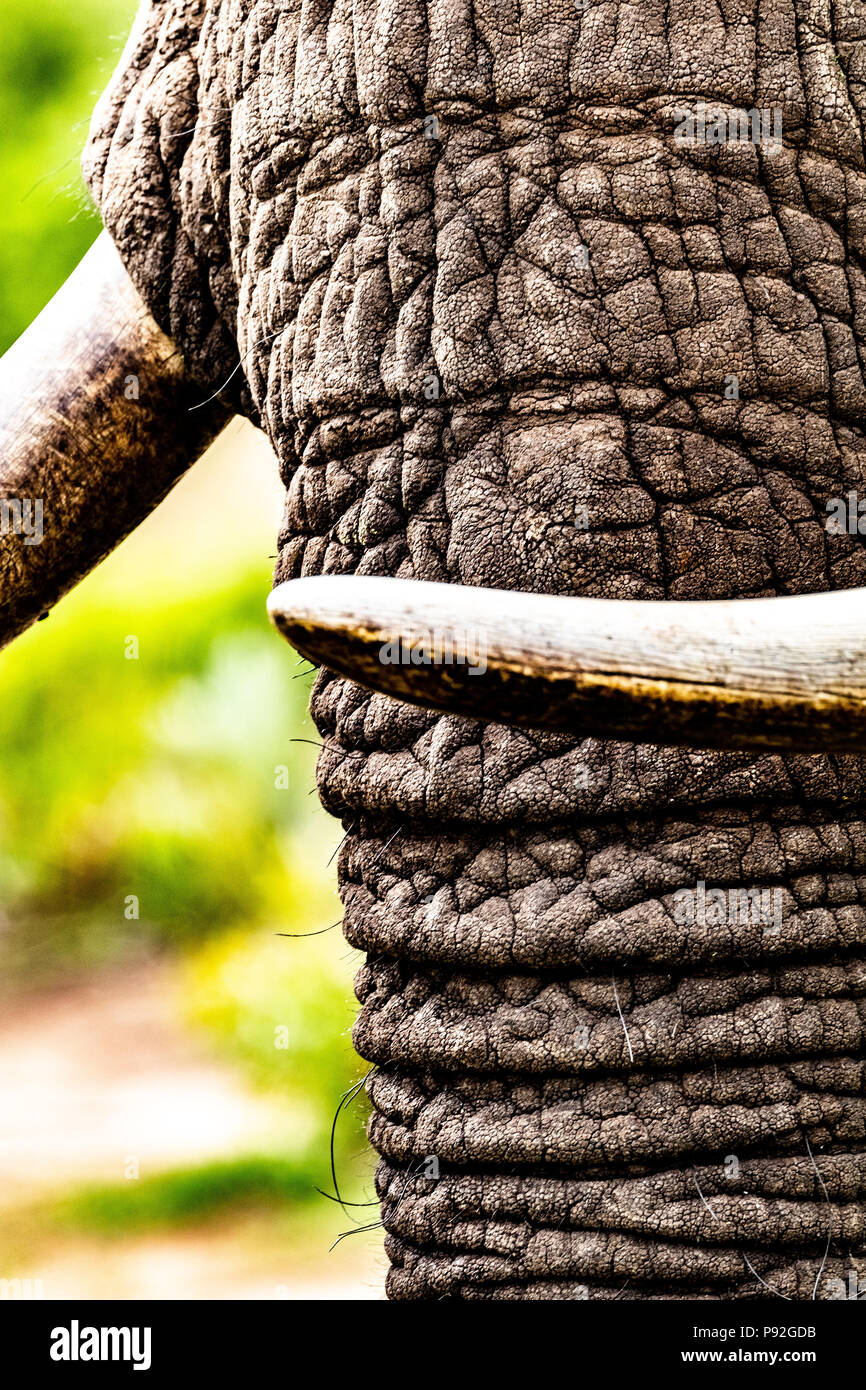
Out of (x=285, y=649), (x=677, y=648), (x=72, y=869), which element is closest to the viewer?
(x=677, y=648)

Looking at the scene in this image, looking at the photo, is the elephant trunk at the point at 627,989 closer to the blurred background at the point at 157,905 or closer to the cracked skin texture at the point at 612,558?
the cracked skin texture at the point at 612,558

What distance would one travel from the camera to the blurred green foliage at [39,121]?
7148 millimetres

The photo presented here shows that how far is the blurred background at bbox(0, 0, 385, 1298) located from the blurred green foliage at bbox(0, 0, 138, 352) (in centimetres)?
1

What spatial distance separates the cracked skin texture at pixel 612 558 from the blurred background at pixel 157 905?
147 inches

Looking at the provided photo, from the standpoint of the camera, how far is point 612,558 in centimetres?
119

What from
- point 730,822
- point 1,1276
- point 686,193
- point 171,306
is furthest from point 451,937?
point 1,1276

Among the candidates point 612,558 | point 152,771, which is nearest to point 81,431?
point 612,558

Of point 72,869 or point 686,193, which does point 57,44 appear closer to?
point 72,869

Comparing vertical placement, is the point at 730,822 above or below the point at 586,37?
below

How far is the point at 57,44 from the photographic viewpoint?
7371 mm

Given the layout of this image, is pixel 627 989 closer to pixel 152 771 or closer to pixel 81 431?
pixel 81 431

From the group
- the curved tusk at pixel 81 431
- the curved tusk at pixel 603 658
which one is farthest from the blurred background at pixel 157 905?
the curved tusk at pixel 603 658
